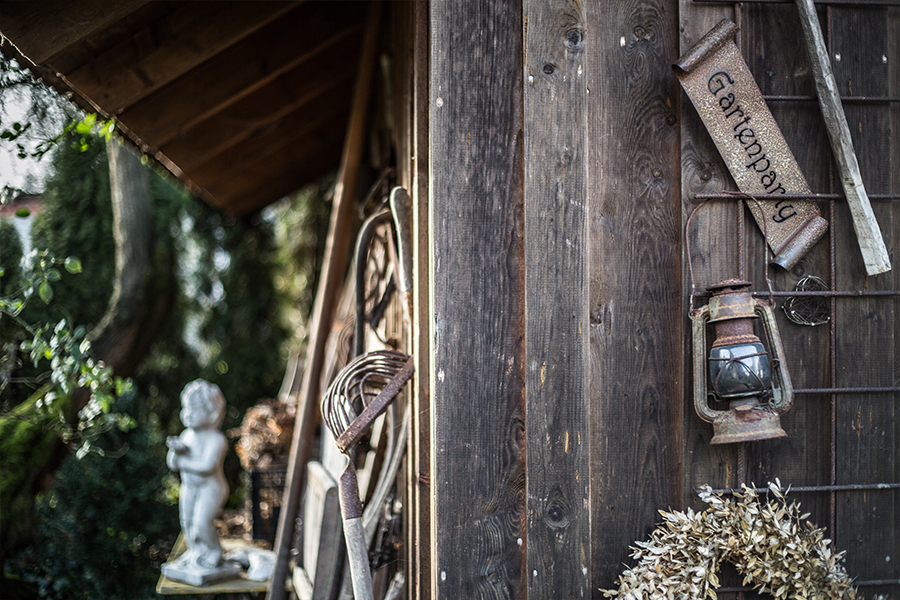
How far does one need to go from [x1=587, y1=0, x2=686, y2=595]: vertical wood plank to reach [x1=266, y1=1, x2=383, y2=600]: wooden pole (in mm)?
1680

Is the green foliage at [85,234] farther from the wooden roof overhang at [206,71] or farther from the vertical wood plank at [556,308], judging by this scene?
the vertical wood plank at [556,308]

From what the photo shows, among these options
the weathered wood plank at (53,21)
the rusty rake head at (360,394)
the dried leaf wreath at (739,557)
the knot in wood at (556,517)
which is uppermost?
the weathered wood plank at (53,21)

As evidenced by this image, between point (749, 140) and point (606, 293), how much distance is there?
23.0 inches

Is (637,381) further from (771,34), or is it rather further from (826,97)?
(771,34)

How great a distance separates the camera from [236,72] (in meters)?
3.19

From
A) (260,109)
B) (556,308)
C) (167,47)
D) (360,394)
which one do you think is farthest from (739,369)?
(260,109)

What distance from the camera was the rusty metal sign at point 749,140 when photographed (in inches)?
67.9

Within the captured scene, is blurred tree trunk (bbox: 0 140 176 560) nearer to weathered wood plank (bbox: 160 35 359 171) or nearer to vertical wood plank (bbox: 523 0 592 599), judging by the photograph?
weathered wood plank (bbox: 160 35 359 171)

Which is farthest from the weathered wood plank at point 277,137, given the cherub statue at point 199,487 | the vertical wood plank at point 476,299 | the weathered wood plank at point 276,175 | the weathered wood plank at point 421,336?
the vertical wood plank at point 476,299

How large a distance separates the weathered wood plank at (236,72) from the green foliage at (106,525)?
244 cm

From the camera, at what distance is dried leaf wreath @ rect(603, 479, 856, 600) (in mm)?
1575

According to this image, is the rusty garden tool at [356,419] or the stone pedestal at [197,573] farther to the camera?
the stone pedestal at [197,573]

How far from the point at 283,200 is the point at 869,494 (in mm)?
6518

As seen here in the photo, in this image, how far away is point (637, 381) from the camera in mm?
1751
